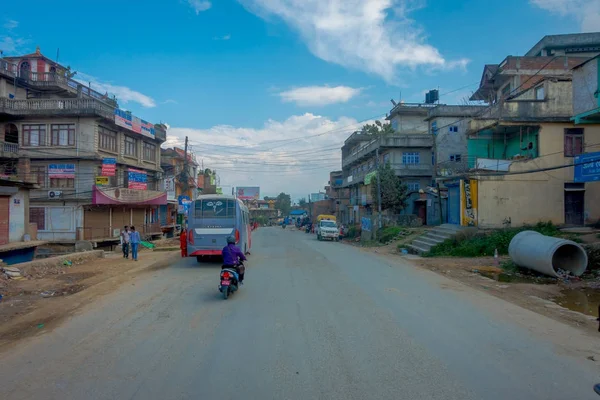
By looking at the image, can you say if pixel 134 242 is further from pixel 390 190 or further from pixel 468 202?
pixel 390 190

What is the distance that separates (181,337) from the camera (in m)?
6.73

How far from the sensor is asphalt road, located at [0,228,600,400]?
15.4ft

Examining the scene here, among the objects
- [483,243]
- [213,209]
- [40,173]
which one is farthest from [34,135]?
[483,243]

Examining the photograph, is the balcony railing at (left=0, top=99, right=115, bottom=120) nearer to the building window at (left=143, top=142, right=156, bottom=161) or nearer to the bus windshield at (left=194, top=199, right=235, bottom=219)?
the building window at (left=143, top=142, right=156, bottom=161)

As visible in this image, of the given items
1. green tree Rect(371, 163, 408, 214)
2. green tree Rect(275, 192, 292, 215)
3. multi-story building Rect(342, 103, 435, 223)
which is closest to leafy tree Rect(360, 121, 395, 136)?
multi-story building Rect(342, 103, 435, 223)

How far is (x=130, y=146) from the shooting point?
38531 mm

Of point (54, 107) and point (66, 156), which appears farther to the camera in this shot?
point (54, 107)

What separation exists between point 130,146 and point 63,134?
6.43m

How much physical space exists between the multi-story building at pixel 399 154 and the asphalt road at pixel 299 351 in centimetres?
3106

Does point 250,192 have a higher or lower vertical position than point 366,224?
higher

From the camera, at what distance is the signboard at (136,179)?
35.7 metres

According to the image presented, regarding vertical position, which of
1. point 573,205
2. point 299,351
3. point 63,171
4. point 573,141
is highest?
point 573,141

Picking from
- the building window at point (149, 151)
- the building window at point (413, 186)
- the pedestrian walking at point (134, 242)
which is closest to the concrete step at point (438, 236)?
the pedestrian walking at point (134, 242)

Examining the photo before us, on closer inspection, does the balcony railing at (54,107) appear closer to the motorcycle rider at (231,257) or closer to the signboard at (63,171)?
the signboard at (63,171)
